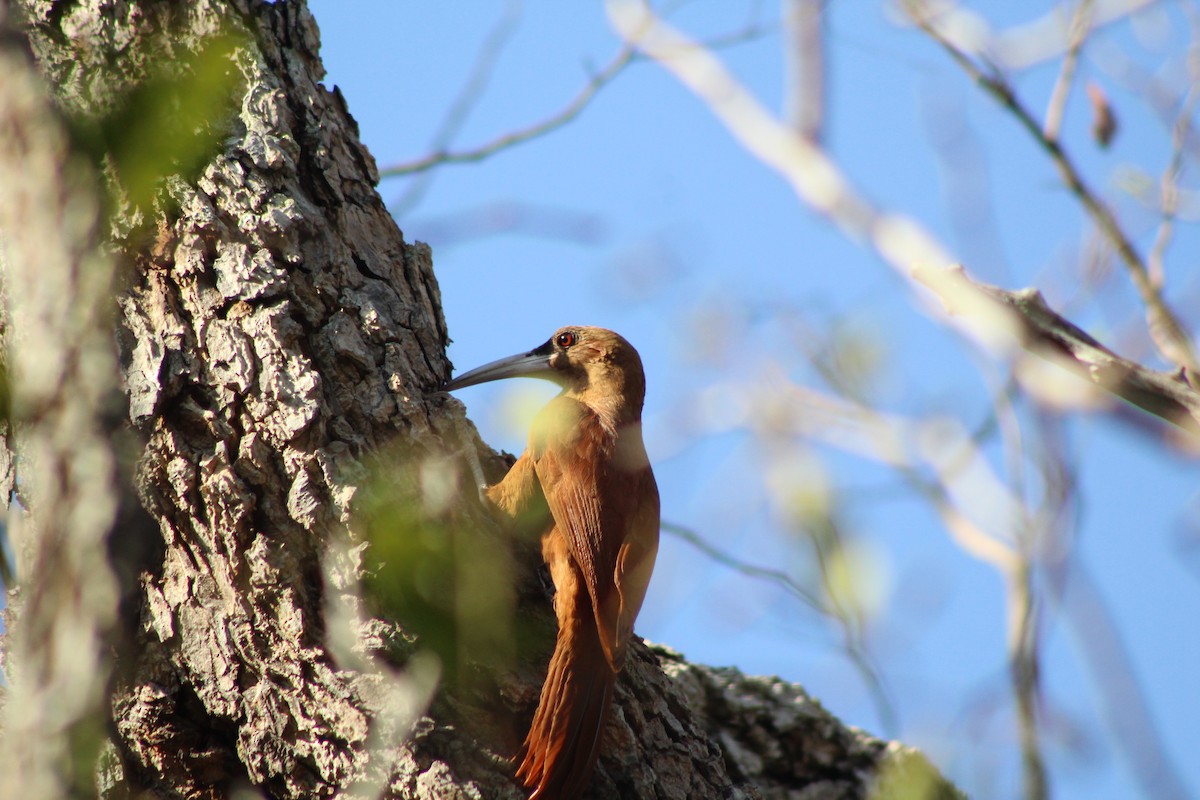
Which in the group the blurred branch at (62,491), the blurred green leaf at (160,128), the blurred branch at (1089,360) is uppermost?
the blurred green leaf at (160,128)

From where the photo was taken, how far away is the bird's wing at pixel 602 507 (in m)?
2.92

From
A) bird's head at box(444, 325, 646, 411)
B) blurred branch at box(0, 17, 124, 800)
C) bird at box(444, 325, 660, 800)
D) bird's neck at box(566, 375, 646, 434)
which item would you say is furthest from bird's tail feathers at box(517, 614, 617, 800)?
bird's head at box(444, 325, 646, 411)

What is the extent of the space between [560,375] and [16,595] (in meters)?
2.14

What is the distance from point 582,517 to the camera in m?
3.23

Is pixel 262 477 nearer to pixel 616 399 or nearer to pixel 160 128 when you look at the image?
pixel 160 128

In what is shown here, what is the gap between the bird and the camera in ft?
8.36

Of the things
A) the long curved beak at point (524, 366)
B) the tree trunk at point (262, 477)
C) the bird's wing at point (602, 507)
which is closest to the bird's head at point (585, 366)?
the long curved beak at point (524, 366)

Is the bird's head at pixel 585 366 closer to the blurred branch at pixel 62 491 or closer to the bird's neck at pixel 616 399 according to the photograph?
the bird's neck at pixel 616 399

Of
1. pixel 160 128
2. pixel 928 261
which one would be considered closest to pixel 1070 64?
pixel 928 261

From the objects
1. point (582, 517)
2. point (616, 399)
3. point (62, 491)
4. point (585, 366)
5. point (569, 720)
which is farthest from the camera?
point (585, 366)

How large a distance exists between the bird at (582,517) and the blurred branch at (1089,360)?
122 cm

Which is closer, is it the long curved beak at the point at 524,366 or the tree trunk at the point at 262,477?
the tree trunk at the point at 262,477

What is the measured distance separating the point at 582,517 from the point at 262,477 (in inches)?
38.1

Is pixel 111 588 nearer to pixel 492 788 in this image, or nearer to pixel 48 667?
pixel 48 667
